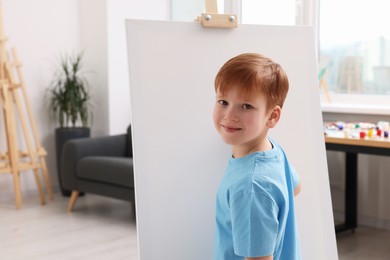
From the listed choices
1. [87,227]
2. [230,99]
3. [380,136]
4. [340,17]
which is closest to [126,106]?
[87,227]

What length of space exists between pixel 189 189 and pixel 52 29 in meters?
3.89

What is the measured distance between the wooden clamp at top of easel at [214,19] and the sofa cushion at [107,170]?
2.50 metres

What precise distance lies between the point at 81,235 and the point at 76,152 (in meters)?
0.82

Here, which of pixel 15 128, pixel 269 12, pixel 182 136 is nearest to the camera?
pixel 182 136

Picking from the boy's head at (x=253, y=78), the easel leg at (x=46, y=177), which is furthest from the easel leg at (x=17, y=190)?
the boy's head at (x=253, y=78)

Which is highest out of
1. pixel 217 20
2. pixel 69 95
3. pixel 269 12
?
pixel 269 12

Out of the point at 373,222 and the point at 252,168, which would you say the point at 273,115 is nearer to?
the point at 252,168

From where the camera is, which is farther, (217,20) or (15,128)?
(15,128)

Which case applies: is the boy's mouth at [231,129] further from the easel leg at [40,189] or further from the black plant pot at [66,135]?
the black plant pot at [66,135]

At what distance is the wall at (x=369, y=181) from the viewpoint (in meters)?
4.17

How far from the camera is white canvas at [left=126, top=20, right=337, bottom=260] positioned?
1.75 meters

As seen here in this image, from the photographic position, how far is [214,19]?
6.13 feet

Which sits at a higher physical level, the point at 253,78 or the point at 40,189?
the point at 253,78

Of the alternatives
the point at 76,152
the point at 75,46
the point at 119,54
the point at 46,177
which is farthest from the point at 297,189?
the point at 75,46
